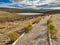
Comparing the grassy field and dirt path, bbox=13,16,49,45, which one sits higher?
dirt path, bbox=13,16,49,45

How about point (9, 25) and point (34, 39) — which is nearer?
point (34, 39)

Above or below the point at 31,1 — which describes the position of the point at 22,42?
above

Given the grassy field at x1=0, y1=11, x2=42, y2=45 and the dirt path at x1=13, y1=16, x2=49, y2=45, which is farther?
the grassy field at x1=0, y1=11, x2=42, y2=45

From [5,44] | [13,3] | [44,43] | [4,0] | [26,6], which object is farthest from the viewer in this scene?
[26,6]

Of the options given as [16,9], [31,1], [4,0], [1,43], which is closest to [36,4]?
[31,1]

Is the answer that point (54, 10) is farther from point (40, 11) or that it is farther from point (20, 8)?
point (20, 8)

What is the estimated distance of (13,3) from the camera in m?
59.8

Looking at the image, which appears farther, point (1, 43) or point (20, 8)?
point (20, 8)

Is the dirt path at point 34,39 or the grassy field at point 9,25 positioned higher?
the dirt path at point 34,39

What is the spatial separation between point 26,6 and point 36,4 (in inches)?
136

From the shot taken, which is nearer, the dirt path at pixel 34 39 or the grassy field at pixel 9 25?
the dirt path at pixel 34 39

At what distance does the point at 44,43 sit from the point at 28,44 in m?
1.07

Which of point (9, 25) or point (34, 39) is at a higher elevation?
point (34, 39)

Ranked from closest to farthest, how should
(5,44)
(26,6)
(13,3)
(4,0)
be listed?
1. (5,44)
2. (4,0)
3. (13,3)
4. (26,6)
